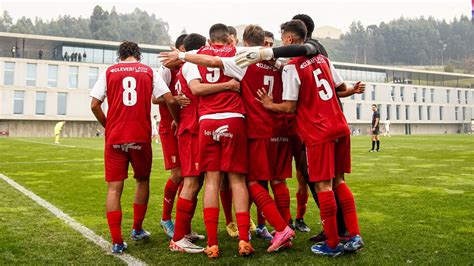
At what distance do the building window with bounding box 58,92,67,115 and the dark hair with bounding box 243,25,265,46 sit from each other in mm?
60113

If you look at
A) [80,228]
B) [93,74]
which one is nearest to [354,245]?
[80,228]

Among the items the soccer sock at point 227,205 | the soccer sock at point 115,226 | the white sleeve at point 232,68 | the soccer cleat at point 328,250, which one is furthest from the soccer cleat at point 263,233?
A: the white sleeve at point 232,68

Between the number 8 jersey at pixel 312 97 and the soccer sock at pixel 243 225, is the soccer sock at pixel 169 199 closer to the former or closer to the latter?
the soccer sock at pixel 243 225

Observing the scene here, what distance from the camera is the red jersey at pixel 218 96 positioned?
4.35 meters

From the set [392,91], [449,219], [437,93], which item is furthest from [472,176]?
[437,93]

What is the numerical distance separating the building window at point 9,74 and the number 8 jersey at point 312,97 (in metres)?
61.2

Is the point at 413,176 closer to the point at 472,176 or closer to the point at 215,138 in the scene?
the point at 472,176

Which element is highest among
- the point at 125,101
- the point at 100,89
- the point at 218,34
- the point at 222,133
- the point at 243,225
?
the point at 218,34

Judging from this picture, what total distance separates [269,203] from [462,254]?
1.96 metres

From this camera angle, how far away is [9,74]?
56.9 meters

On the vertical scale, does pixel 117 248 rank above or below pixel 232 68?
below

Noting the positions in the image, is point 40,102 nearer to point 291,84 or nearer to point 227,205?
point 227,205

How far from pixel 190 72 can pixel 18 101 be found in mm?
60168

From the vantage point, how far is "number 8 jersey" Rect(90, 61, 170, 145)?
4.57 m
